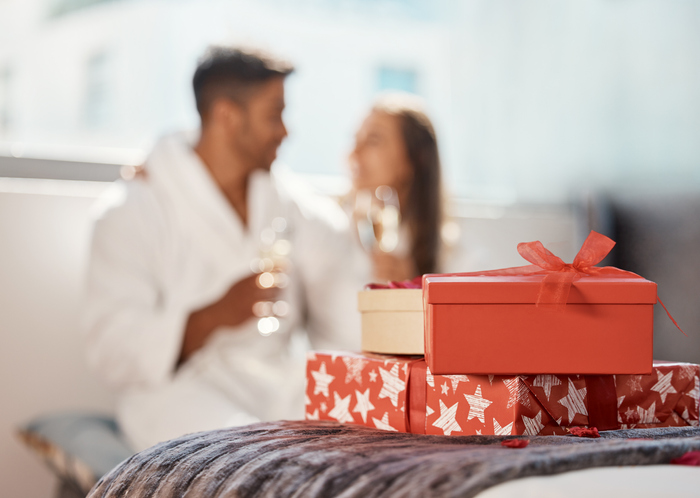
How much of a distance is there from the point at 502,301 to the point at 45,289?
1305 millimetres

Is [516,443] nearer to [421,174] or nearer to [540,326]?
[540,326]

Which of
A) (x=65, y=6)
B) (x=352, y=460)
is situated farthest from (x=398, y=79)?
(x=352, y=460)

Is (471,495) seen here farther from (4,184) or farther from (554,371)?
(4,184)

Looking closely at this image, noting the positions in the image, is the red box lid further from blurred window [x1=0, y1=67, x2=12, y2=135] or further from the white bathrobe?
blurred window [x1=0, y1=67, x2=12, y2=135]

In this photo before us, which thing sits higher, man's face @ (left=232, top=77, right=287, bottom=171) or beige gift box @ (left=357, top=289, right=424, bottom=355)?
man's face @ (left=232, top=77, right=287, bottom=171)

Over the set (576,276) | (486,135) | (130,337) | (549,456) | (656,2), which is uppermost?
(656,2)

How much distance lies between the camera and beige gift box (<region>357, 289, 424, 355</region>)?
0.64 m

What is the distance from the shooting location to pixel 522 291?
0.54m

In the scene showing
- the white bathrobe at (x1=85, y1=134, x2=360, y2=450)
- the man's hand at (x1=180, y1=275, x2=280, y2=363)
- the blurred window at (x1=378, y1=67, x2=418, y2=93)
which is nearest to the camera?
the white bathrobe at (x1=85, y1=134, x2=360, y2=450)

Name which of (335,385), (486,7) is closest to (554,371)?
(335,385)

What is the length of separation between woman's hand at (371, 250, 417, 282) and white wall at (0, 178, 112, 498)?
70 cm

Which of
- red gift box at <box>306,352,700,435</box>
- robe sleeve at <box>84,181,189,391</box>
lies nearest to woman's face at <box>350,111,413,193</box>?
robe sleeve at <box>84,181,189,391</box>

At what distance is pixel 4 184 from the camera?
1.55 metres

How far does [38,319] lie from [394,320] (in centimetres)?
116
